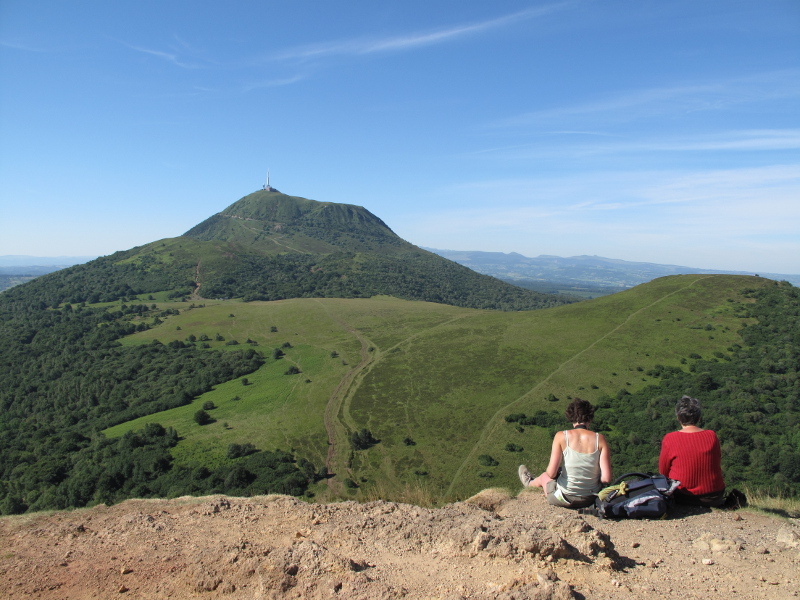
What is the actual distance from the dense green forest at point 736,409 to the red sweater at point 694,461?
99.1 ft

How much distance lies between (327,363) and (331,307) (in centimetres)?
3902

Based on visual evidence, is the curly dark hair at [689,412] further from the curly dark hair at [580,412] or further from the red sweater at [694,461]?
the curly dark hair at [580,412]

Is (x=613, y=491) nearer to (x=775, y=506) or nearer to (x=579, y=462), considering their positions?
(x=579, y=462)

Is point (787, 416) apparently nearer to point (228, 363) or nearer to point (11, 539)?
point (11, 539)

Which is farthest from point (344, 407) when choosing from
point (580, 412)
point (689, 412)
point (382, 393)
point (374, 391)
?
point (689, 412)

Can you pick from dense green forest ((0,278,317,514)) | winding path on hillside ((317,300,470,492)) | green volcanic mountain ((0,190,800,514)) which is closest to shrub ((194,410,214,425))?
green volcanic mountain ((0,190,800,514))

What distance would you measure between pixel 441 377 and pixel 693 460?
197ft

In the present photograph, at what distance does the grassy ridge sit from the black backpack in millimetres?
29953

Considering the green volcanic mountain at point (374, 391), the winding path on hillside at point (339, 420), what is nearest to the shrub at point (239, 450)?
the green volcanic mountain at point (374, 391)

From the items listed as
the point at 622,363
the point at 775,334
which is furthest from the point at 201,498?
the point at 775,334

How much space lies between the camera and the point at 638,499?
7.61 m

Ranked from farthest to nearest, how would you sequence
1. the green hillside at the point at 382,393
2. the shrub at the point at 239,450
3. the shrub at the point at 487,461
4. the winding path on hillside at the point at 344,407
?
the shrub at the point at 239,450 < the winding path on hillside at the point at 344,407 < the shrub at the point at 487,461 < the green hillside at the point at 382,393

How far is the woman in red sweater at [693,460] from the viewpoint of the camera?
7.33 m

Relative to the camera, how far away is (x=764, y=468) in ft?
116
